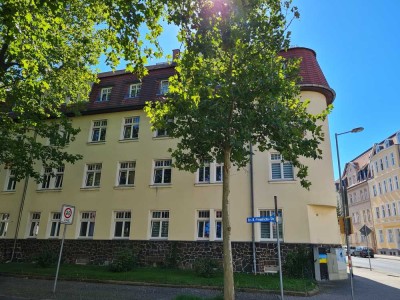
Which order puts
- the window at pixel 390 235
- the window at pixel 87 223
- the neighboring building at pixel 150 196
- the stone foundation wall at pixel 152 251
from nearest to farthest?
1. the stone foundation wall at pixel 152 251
2. the neighboring building at pixel 150 196
3. the window at pixel 87 223
4. the window at pixel 390 235

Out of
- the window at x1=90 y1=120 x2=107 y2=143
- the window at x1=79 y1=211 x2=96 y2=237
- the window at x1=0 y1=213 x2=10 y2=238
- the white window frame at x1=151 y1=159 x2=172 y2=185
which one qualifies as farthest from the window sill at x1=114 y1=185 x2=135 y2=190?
the window at x1=0 y1=213 x2=10 y2=238

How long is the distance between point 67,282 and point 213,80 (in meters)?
10.8

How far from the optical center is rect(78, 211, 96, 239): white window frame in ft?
66.9

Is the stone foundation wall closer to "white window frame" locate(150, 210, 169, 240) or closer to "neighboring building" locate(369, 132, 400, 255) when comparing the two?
"white window frame" locate(150, 210, 169, 240)

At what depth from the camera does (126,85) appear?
2323cm

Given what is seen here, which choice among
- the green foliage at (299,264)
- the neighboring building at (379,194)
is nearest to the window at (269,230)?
the green foliage at (299,264)

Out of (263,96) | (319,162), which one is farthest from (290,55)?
(263,96)

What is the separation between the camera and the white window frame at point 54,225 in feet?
69.3

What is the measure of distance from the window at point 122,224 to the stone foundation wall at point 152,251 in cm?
54

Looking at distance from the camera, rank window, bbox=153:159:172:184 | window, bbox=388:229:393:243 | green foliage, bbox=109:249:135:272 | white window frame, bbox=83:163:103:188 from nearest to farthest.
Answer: green foliage, bbox=109:249:135:272
window, bbox=153:159:172:184
white window frame, bbox=83:163:103:188
window, bbox=388:229:393:243

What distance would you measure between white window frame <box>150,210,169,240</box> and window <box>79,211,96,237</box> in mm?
4035

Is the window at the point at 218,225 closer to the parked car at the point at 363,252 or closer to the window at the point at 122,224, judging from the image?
the window at the point at 122,224

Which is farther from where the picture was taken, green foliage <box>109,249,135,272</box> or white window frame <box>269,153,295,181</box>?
white window frame <box>269,153,295,181</box>

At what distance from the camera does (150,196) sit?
64.7 feet
